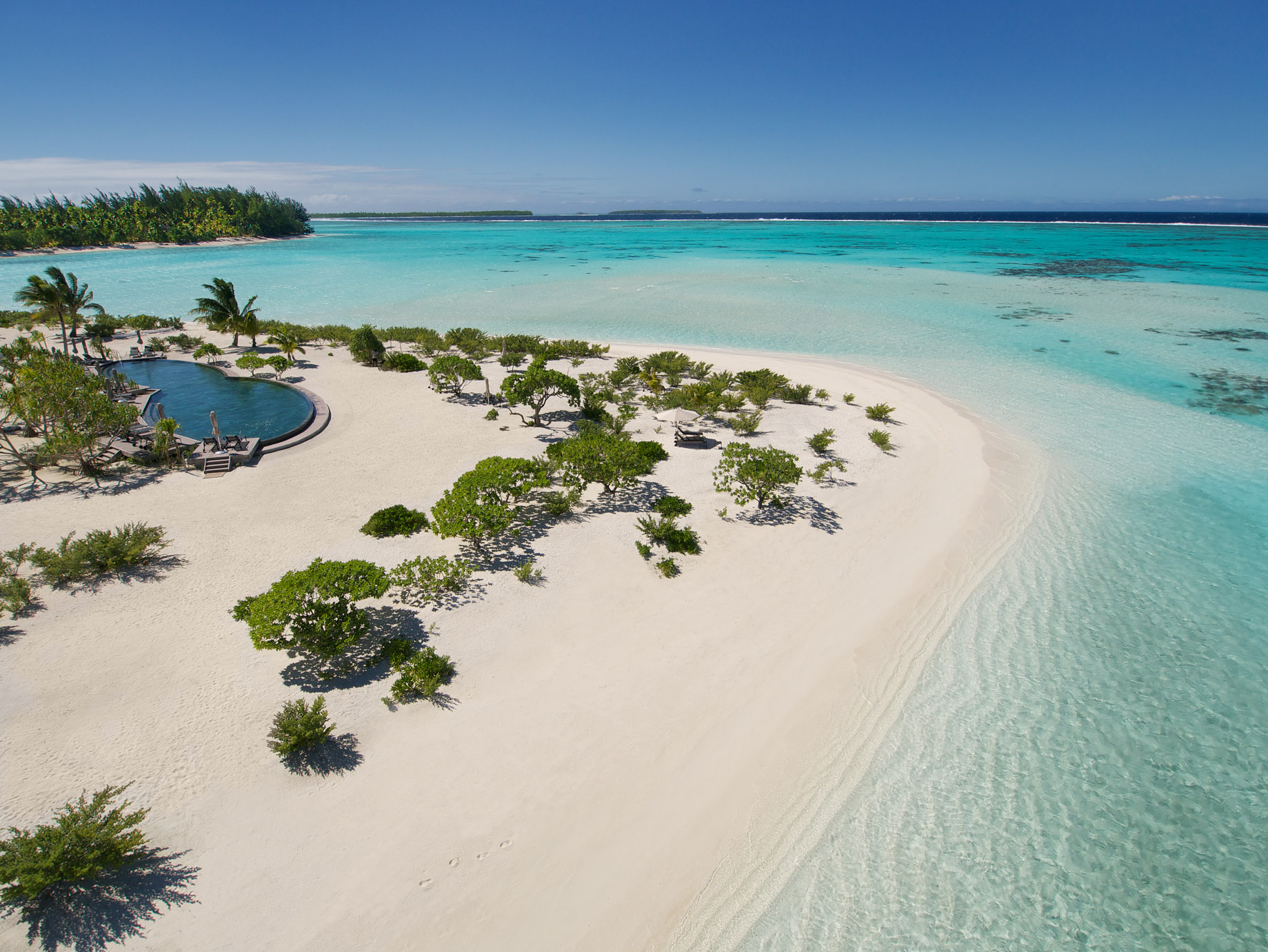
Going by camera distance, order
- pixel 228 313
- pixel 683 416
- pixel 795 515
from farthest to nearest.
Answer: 1. pixel 228 313
2. pixel 683 416
3. pixel 795 515

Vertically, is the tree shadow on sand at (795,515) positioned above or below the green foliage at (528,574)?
above

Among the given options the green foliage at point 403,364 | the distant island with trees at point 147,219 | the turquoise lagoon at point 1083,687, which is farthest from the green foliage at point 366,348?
the distant island with trees at point 147,219

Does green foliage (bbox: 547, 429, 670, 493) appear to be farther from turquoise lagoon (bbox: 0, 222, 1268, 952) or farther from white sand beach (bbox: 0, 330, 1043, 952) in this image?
turquoise lagoon (bbox: 0, 222, 1268, 952)

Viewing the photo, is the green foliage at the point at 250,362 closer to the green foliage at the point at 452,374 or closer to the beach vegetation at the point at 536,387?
the green foliage at the point at 452,374

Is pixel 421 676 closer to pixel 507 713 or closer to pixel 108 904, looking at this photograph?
pixel 507 713

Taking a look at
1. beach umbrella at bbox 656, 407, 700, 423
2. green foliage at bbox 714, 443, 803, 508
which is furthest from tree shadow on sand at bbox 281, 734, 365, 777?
beach umbrella at bbox 656, 407, 700, 423

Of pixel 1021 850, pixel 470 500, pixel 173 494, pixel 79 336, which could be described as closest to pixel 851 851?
pixel 1021 850

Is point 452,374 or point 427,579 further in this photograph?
point 452,374

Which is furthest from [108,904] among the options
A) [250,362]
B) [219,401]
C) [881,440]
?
[250,362]

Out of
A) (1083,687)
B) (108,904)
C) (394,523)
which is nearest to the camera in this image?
(108,904)
